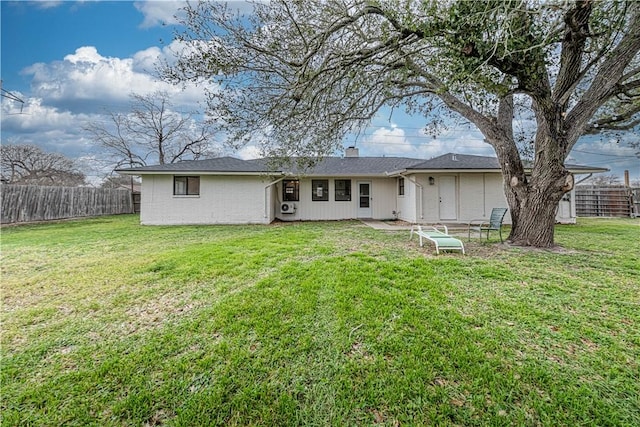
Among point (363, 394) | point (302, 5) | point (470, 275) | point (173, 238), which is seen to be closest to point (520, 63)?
point (470, 275)

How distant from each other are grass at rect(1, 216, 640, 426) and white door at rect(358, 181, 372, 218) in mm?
9517

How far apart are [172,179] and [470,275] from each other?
12117 mm

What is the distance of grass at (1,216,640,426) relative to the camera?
6.63ft

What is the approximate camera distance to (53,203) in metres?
14.1

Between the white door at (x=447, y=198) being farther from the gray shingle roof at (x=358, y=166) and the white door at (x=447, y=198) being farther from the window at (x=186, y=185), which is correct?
the window at (x=186, y=185)

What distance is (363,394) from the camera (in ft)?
7.04

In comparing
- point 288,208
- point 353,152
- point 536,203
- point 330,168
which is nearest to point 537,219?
point 536,203

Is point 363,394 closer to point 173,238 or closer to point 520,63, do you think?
point 520,63

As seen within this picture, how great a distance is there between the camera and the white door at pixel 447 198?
41.1ft

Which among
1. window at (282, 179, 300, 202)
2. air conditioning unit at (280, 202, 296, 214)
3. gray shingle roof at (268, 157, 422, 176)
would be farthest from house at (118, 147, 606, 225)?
gray shingle roof at (268, 157, 422, 176)

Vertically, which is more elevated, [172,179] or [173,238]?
[172,179]

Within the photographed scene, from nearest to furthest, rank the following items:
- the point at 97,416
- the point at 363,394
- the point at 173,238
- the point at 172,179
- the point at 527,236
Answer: the point at 97,416 < the point at 363,394 < the point at 527,236 < the point at 173,238 < the point at 172,179

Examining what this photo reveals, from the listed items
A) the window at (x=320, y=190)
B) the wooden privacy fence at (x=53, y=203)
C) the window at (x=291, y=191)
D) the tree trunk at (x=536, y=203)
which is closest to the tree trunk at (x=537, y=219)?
the tree trunk at (x=536, y=203)

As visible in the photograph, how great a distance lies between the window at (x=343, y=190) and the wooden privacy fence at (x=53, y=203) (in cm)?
1401
